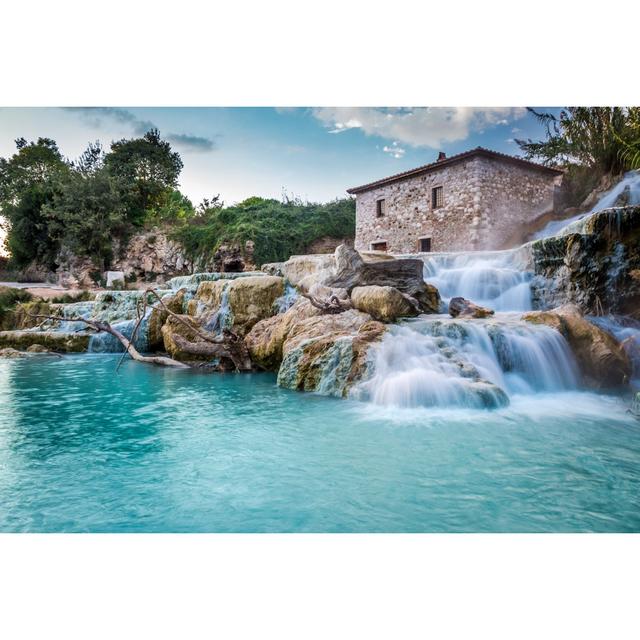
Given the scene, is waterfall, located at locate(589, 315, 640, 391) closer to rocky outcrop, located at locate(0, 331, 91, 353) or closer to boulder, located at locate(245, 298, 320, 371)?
boulder, located at locate(245, 298, 320, 371)

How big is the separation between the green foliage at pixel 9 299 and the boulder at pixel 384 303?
297 inches

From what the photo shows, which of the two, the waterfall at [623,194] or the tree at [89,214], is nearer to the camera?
the waterfall at [623,194]

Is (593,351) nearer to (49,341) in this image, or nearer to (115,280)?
(49,341)

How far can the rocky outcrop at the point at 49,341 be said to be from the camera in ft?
24.0

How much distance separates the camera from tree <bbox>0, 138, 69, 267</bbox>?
7.64 metres

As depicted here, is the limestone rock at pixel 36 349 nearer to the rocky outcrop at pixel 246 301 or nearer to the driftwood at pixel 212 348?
the driftwood at pixel 212 348

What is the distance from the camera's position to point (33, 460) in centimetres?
246

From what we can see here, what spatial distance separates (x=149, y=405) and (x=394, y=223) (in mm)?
9407

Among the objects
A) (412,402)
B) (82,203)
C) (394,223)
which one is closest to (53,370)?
(412,402)

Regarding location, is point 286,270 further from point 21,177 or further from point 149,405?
point 21,177

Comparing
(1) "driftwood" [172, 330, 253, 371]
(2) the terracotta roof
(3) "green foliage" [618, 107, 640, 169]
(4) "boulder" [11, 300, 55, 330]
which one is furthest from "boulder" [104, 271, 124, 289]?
(3) "green foliage" [618, 107, 640, 169]

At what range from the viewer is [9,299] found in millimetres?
9352

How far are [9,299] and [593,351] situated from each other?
10778 millimetres

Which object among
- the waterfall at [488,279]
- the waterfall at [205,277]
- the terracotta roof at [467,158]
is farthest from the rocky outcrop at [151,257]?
the waterfall at [488,279]
